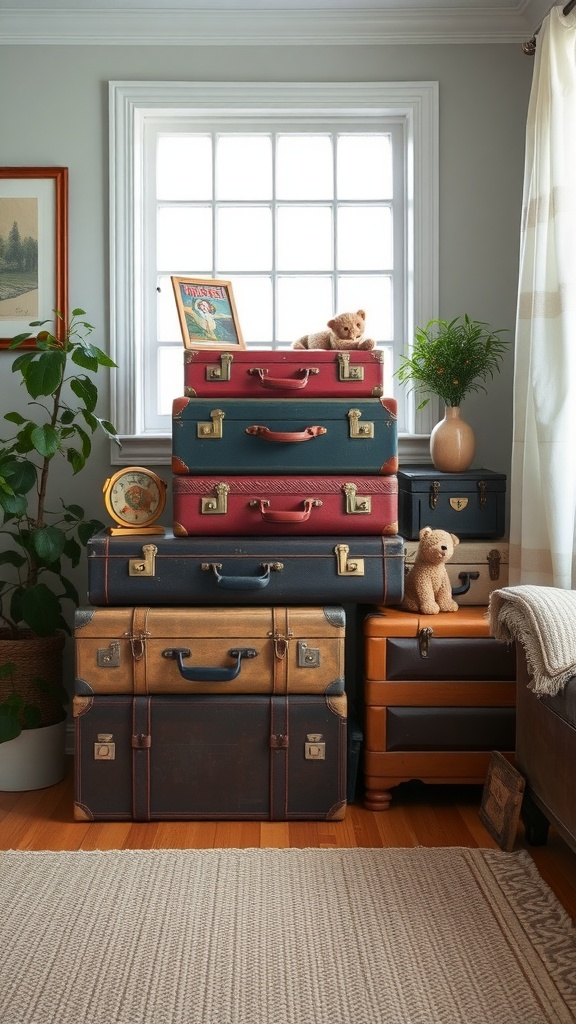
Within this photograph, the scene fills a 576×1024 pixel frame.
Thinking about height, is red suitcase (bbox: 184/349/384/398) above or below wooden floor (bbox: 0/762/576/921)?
above

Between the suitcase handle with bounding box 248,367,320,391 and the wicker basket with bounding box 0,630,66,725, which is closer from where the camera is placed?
the suitcase handle with bounding box 248,367,320,391

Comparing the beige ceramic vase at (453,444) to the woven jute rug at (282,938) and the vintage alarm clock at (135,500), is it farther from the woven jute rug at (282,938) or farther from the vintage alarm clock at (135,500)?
the woven jute rug at (282,938)

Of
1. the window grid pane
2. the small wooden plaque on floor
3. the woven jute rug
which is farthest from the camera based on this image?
the window grid pane

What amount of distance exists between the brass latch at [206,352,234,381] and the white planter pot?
1213mm

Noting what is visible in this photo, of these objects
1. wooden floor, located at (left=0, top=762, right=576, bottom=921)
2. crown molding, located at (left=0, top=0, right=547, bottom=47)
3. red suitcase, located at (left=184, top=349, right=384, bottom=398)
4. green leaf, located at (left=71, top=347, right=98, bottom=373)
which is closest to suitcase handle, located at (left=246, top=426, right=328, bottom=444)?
red suitcase, located at (left=184, top=349, right=384, bottom=398)

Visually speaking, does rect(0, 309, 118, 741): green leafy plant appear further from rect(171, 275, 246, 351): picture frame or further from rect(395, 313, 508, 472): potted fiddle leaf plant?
rect(395, 313, 508, 472): potted fiddle leaf plant

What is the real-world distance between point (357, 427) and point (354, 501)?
0.21 meters

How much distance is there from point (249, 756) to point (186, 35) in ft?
7.74

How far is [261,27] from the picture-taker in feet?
10.3

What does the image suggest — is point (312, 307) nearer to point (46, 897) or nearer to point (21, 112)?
point (21, 112)

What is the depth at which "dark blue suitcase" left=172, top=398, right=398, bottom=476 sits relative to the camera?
2680 mm

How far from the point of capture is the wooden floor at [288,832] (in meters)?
2.45

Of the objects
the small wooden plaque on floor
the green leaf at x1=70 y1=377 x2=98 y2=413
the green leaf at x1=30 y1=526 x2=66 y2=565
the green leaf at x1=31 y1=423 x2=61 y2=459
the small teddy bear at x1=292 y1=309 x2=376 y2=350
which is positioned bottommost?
the small wooden plaque on floor

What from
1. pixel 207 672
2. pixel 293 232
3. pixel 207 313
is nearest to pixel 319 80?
pixel 293 232
